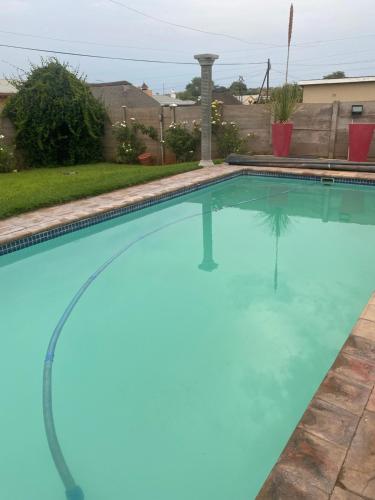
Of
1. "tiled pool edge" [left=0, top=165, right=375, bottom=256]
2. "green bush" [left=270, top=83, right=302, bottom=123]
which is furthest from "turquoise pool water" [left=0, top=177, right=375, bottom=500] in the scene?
"green bush" [left=270, top=83, right=302, bottom=123]

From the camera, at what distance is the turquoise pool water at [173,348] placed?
6.22 feet

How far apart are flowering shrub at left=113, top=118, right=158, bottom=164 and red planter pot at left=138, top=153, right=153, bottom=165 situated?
14 centimetres

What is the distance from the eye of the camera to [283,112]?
8672mm

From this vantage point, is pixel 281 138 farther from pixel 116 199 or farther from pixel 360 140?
pixel 116 199

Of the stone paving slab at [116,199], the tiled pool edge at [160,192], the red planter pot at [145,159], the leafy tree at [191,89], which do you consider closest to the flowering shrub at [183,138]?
the red planter pot at [145,159]

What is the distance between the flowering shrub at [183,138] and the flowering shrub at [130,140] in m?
0.55

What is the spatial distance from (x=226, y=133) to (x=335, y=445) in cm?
862

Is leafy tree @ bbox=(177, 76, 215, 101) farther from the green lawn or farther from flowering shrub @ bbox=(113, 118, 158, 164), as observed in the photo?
the green lawn

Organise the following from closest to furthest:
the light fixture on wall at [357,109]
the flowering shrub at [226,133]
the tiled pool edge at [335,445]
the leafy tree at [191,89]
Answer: the tiled pool edge at [335,445] < the light fixture on wall at [357,109] < the flowering shrub at [226,133] < the leafy tree at [191,89]

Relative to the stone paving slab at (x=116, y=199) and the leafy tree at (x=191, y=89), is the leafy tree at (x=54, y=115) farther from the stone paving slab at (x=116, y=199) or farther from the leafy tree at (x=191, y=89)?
the leafy tree at (x=191, y=89)

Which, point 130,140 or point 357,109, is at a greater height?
point 357,109

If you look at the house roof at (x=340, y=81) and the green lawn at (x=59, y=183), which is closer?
the green lawn at (x=59, y=183)

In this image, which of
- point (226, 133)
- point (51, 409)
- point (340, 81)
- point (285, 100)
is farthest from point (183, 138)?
point (340, 81)

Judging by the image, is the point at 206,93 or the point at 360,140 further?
the point at 206,93
